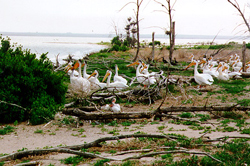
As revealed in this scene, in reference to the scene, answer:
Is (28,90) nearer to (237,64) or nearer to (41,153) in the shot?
(41,153)

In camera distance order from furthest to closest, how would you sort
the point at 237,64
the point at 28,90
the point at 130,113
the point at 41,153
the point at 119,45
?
1. the point at 119,45
2. the point at 237,64
3. the point at 28,90
4. the point at 130,113
5. the point at 41,153

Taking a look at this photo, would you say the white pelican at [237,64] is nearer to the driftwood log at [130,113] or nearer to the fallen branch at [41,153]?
the driftwood log at [130,113]

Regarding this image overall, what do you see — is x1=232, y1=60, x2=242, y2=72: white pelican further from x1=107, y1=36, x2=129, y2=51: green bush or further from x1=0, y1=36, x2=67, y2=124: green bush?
x1=107, y1=36, x2=129, y2=51: green bush

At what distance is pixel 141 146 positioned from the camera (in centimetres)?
630

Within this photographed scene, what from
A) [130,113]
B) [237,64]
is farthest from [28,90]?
[237,64]

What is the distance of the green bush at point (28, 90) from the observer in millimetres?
9178

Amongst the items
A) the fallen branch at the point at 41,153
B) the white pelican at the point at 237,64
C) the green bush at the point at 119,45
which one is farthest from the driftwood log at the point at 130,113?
the green bush at the point at 119,45

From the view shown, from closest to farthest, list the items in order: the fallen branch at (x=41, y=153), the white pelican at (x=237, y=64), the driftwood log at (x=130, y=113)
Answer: the fallen branch at (x=41, y=153), the driftwood log at (x=130, y=113), the white pelican at (x=237, y=64)

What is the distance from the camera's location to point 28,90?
974 centimetres

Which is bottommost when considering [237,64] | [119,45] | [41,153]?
[41,153]

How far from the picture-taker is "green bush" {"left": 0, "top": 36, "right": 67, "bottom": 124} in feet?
30.1

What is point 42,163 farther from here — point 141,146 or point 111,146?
point 141,146

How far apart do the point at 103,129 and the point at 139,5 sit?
677 inches

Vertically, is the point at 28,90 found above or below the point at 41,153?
above
